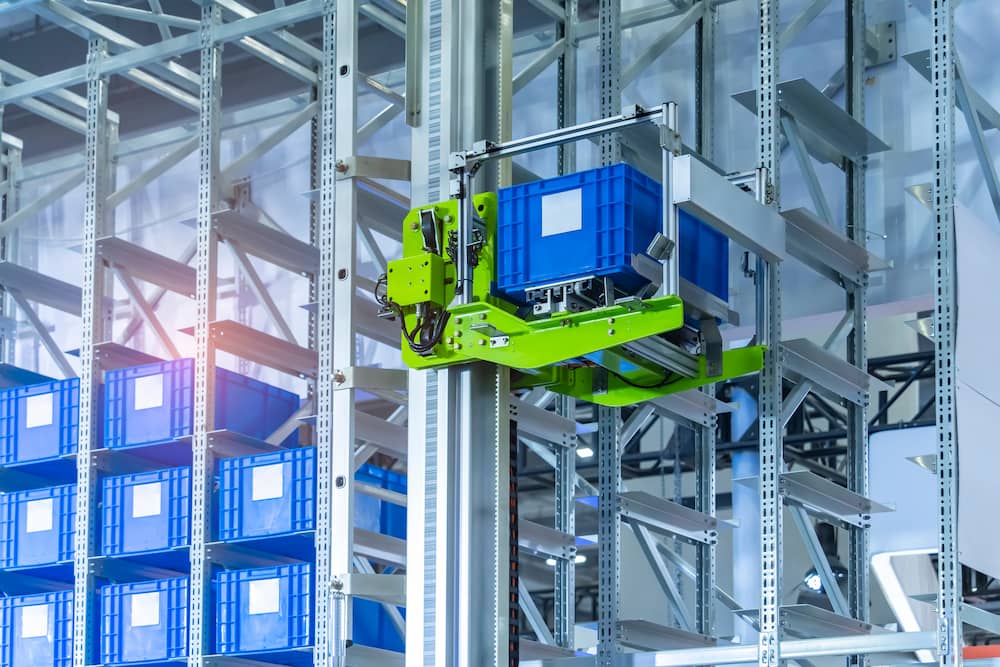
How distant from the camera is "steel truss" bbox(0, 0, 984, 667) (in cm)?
700

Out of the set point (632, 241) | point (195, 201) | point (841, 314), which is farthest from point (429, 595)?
point (195, 201)

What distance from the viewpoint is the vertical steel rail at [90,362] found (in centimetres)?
916

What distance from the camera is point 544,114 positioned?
35.0 feet

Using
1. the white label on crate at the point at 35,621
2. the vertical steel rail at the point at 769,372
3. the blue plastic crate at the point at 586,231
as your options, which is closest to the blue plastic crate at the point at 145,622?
the white label on crate at the point at 35,621

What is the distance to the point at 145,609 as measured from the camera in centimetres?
901

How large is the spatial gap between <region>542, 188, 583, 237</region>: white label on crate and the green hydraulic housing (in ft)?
1.08

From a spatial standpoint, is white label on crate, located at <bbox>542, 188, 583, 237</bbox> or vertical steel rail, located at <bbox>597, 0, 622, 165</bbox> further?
vertical steel rail, located at <bbox>597, 0, 622, 165</bbox>

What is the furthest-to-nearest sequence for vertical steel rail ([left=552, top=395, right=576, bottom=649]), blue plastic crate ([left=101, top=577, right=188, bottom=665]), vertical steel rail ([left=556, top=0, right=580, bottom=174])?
blue plastic crate ([left=101, top=577, right=188, bottom=665]) < vertical steel rail ([left=556, top=0, right=580, bottom=174]) < vertical steel rail ([left=552, top=395, right=576, bottom=649])

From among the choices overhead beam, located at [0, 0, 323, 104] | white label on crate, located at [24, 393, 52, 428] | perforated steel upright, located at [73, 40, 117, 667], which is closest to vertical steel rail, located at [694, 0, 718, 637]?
overhead beam, located at [0, 0, 323, 104]

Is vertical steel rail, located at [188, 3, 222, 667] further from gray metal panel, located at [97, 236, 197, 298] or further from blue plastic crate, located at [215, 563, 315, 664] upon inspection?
gray metal panel, located at [97, 236, 197, 298]

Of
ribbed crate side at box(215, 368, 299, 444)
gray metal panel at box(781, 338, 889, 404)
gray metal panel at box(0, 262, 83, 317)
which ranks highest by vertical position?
gray metal panel at box(0, 262, 83, 317)

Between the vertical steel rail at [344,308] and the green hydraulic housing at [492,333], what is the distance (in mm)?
573

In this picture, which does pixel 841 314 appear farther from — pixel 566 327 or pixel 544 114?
Result: pixel 566 327

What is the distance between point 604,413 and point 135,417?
2.90 m
